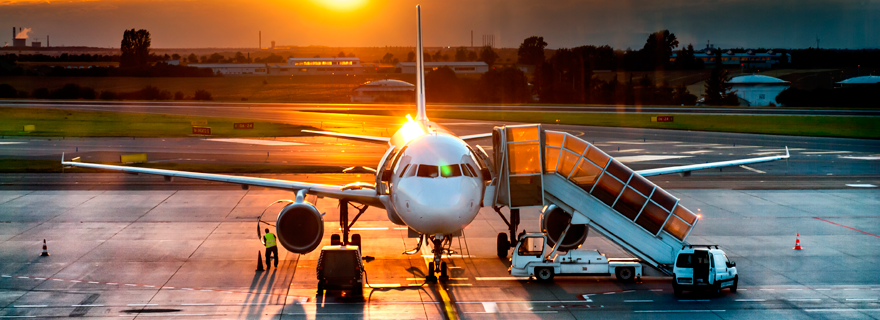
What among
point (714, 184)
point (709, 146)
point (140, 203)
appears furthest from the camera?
point (709, 146)

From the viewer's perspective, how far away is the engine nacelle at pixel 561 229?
960 inches

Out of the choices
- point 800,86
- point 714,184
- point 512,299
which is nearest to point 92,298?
point 512,299

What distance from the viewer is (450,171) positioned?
790 inches

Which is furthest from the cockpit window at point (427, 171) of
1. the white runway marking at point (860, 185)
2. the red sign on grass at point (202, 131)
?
the red sign on grass at point (202, 131)

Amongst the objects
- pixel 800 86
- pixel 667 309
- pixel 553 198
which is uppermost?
pixel 800 86

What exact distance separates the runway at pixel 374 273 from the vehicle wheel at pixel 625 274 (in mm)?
284

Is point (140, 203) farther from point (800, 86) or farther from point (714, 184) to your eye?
point (800, 86)

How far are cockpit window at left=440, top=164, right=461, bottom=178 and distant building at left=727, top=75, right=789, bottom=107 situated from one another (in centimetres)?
14959

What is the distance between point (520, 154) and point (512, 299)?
4802 mm

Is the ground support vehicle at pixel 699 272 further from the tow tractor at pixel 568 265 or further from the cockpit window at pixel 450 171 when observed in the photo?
the cockpit window at pixel 450 171

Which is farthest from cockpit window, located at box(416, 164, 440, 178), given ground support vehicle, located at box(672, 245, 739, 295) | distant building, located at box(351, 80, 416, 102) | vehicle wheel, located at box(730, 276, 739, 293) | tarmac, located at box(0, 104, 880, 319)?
distant building, located at box(351, 80, 416, 102)

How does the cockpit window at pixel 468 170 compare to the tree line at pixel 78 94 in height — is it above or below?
below

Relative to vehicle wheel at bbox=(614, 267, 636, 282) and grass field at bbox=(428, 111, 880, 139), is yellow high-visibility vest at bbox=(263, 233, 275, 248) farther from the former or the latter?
grass field at bbox=(428, 111, 880, 139)

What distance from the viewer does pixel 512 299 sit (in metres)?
20.8
